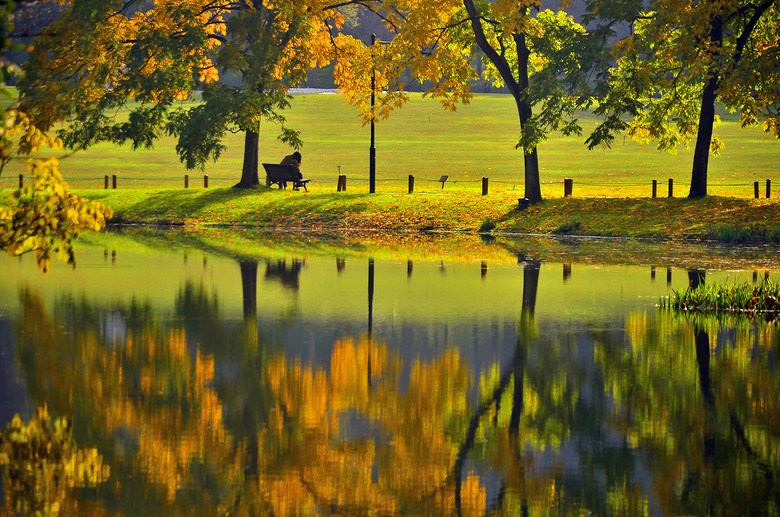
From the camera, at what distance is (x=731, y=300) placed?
24.1 metres

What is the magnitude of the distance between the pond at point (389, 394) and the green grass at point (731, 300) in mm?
656

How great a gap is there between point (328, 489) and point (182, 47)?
138ft

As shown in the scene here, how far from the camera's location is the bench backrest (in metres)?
56.9

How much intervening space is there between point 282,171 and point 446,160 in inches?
1034

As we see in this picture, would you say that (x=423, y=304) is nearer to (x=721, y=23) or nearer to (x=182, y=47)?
(x=721, y=23)

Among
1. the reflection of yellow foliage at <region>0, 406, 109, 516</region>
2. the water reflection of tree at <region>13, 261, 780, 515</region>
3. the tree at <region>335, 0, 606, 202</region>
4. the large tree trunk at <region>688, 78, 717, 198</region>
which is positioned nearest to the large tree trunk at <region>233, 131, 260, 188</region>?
the tree at <region>335, 0, 606, 202</region>

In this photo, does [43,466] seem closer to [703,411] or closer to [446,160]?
[703,411]

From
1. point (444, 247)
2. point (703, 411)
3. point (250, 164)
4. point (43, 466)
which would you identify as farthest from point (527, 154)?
point (43, 466)

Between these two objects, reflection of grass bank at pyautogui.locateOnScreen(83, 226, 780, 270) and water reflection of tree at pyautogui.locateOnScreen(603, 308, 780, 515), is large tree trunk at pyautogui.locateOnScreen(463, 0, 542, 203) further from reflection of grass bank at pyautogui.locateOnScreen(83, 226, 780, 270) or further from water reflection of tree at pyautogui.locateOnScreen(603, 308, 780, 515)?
water reflection of tree at pyautogui.locateOnScreen(603, 308, 780, 515)

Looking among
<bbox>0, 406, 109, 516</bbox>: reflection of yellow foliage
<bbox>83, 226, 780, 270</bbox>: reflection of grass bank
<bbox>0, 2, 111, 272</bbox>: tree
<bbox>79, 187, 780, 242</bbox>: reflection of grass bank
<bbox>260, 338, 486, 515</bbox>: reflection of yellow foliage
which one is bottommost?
<bbox>260, 338, 486, 515</bbox>: reflection of yellow foliage

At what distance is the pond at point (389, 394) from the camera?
11148 mm

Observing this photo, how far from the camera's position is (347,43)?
58.2 metres

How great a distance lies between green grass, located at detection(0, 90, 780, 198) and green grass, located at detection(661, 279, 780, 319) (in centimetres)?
3155

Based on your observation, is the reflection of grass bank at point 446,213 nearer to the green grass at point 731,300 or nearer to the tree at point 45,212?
the green grass at point 731,300
